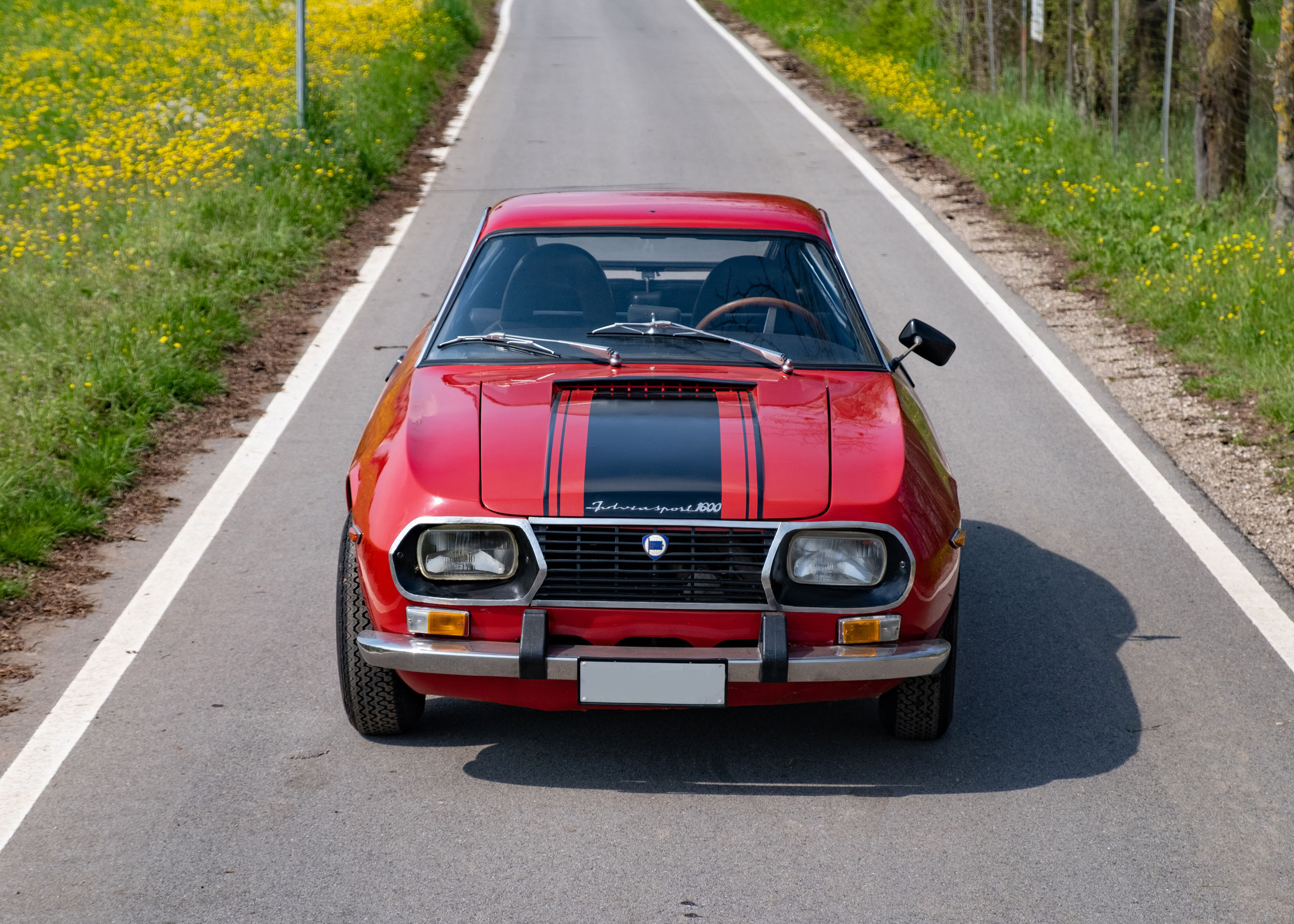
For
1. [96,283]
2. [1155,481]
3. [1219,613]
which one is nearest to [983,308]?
[1155,481]

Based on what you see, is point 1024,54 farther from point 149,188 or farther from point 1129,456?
point 1129,456

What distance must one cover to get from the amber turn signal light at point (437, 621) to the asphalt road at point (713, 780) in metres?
0.51

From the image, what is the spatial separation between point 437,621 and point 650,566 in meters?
0.63

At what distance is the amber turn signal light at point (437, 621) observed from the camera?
154 inches

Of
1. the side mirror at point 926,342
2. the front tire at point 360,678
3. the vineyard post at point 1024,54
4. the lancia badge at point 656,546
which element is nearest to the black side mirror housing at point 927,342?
the side mirror at point 926,342

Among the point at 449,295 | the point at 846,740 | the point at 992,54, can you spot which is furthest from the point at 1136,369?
the point at 992,54

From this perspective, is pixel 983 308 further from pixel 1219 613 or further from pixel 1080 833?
pixel 1080 833

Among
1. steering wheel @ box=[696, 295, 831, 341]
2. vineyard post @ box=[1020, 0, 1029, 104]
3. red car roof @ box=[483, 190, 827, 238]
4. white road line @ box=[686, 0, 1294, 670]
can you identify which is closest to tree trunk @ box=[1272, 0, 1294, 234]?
white road line @ box=[686, 0, 1294, 670]

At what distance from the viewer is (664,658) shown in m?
3.80

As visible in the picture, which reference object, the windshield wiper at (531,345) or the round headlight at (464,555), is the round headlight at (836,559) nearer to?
the round headlight at (464,555)

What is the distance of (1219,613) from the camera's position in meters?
5.30

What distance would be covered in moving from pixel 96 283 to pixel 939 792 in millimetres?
7503

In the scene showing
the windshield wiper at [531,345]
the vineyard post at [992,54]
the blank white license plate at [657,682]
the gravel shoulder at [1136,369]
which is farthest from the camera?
the vineyard post at [992,54]

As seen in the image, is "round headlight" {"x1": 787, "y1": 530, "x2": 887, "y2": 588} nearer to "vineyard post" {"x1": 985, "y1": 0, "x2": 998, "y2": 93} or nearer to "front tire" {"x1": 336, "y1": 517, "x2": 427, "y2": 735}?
"front tire" {"x1": 336, "y1": 517, "x2": 427, "y2": 735}
